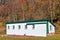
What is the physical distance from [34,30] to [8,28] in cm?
774

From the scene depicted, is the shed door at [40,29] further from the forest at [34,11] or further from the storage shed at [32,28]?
the forest at [34,11]

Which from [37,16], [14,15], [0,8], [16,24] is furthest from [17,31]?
[0,8]

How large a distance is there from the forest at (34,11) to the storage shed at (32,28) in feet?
58.9

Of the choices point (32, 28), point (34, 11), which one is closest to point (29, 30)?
point (32, 28)

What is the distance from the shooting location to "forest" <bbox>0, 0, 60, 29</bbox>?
54.8 meters

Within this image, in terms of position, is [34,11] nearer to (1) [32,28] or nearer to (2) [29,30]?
(2) [29,30]

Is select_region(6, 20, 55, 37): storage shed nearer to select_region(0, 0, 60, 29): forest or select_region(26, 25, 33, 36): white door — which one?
select_region(26, 25, 33, 36): white door

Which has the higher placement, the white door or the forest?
the forest

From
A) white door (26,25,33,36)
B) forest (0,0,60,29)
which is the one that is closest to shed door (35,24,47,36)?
white door (26,25,33,36)

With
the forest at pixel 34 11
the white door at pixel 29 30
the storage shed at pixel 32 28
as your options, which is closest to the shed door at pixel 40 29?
the storage shed at pixel 32 28

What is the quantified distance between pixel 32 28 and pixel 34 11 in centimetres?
2763

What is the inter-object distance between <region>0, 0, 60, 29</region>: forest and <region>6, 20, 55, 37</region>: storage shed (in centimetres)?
1795

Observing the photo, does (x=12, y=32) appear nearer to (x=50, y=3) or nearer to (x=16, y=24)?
(x=16, y=24)

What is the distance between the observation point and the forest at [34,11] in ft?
180
